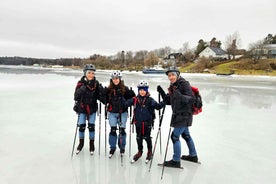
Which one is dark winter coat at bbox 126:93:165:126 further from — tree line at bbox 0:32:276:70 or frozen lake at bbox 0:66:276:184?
tree line at bbox 0:32:276:70

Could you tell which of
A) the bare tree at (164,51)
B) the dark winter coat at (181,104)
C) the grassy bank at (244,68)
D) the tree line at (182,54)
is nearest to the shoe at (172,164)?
the dark winter coat at (181,104)

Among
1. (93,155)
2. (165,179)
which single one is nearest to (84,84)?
(93,155)

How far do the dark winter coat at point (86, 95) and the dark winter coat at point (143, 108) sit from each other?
2.29 ft

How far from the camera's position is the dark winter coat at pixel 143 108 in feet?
11.7

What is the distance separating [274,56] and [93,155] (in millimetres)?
64200

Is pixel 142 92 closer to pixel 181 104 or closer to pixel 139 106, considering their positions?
pixel 139 106

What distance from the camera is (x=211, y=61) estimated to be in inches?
2149

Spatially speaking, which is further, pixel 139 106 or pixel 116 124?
pixel 116 124

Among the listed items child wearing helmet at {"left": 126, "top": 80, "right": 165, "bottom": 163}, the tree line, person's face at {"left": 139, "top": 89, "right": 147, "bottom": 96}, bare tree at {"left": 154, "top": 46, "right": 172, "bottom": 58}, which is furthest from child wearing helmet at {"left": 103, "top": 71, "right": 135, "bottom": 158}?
bare tree at {"left": 154, "top": 46, "right": 172, "bottom": 58}

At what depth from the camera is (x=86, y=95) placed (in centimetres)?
377

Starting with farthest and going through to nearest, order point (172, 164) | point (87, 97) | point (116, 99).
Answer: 1. point (87, 97)
2. point (116, 99)
3. point (172, 164)

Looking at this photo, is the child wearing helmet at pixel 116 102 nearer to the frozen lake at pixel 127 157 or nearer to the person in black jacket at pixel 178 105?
the frozen lake at pixel 127 157

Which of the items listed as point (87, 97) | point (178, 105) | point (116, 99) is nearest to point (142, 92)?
point (116, 99)

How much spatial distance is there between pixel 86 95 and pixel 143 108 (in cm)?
101
